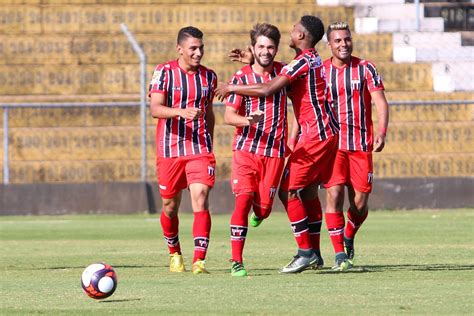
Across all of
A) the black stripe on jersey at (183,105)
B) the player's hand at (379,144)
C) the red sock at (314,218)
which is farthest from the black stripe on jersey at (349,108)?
the black stripe on jersey at (183,105)

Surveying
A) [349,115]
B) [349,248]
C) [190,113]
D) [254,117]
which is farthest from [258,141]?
[349,248]

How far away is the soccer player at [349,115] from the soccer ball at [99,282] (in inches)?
123

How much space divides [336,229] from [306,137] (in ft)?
2.78

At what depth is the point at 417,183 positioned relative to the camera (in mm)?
21484

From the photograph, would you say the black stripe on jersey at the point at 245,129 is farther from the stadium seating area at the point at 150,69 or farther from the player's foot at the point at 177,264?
the stadium seating area at the point at 150,69

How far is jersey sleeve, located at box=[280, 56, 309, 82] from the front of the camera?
1091 centimetres

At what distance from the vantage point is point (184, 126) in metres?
11.6

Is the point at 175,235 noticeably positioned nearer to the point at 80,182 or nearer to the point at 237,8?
the point at 80,182

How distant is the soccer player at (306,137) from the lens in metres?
11.2

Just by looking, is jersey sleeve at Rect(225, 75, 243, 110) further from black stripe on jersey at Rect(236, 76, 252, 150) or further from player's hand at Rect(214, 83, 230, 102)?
player's hand at Rect(214, 83, 230, 102)

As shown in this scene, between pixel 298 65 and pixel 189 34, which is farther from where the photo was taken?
pixel 189 34

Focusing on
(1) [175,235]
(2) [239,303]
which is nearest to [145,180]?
(1) [175,235]

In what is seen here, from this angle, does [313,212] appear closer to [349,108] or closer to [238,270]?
[349,108]

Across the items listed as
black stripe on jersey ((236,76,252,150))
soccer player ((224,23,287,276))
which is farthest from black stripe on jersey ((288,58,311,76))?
black stripe on jersey ((236,76,252,150))
